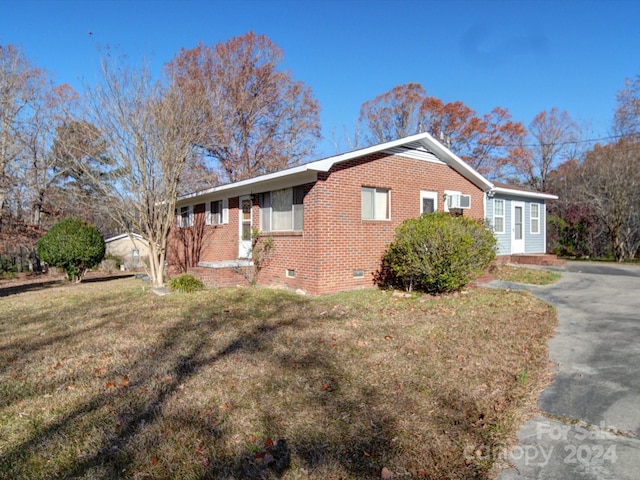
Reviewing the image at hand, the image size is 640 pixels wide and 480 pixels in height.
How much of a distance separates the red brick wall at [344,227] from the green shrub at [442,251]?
1.13 m

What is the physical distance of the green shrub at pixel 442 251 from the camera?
8.21m

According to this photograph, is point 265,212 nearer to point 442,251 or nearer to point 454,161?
point 442,251

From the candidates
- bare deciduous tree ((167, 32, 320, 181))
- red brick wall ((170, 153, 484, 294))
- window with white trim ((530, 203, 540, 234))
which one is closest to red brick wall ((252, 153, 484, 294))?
red brick wall ((170, 153, 484, 294))

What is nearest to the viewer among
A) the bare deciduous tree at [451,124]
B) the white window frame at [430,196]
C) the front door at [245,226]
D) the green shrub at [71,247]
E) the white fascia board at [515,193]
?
the white window frame at [430,196]

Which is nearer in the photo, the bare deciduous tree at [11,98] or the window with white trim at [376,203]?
the window with white trim at [376,203]

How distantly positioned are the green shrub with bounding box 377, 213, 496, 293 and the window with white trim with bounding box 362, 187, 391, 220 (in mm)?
1349

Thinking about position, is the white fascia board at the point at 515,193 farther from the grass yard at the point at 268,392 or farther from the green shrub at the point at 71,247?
the green shrub at the point at 71,247

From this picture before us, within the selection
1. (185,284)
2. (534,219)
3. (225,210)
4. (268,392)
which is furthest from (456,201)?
(268,392)

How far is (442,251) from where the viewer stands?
8.23 metres

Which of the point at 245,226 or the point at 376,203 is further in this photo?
the point at 245,226

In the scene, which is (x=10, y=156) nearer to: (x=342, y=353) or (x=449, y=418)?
(x=342, y=353)

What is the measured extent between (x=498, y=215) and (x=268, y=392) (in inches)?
547

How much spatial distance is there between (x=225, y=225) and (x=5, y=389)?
9.58 m

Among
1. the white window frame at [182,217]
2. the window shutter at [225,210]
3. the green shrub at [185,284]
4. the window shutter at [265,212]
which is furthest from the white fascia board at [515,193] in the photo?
the white window frame at [182,217]
